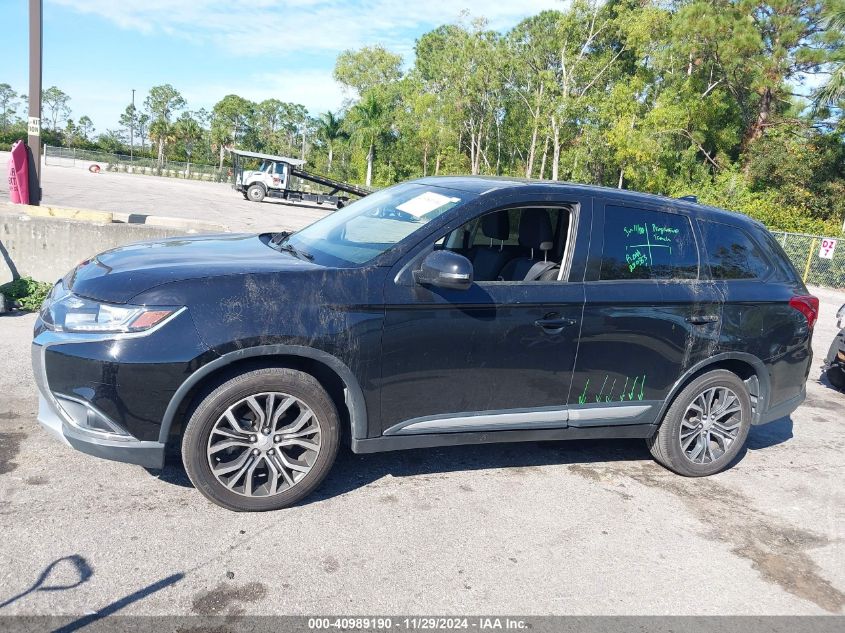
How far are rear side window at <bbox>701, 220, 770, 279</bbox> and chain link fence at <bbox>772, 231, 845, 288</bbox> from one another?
15854 millimetres

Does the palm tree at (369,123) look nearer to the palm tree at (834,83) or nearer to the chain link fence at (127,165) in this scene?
the chain link fence at (127,165)

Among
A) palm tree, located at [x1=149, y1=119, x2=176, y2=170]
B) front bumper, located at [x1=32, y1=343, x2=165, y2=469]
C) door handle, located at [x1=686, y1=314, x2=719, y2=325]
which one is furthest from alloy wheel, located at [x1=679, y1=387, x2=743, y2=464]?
palm tree, located at [x1=149, y1=119, x2=176, y2=170]

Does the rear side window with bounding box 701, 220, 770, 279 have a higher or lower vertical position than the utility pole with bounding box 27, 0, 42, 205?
lower

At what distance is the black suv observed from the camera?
10.9ft

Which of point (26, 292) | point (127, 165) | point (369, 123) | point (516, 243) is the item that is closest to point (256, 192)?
point (26, 292)

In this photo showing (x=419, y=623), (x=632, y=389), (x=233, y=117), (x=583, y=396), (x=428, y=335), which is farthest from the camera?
(x=233, y=117)

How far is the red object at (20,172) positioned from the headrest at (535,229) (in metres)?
8.77

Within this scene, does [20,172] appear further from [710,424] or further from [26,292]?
[710,424]

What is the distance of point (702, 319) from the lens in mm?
4504

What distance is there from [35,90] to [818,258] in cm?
1927

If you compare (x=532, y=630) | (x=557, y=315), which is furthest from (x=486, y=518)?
(x=557, y=315)

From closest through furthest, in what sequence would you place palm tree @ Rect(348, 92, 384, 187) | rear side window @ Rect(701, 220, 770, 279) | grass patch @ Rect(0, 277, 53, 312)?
rear side window @ Rect(701, 220, 770, 279), grass patch @ Rect(0, 277, 53, 312), palm tree @ Rect(348, 92, 384, 187)

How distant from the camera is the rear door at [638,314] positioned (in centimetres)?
421

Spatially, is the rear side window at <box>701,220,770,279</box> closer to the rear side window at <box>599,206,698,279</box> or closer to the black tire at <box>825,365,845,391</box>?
the rear side window at <box>599,206,698,279</box>
